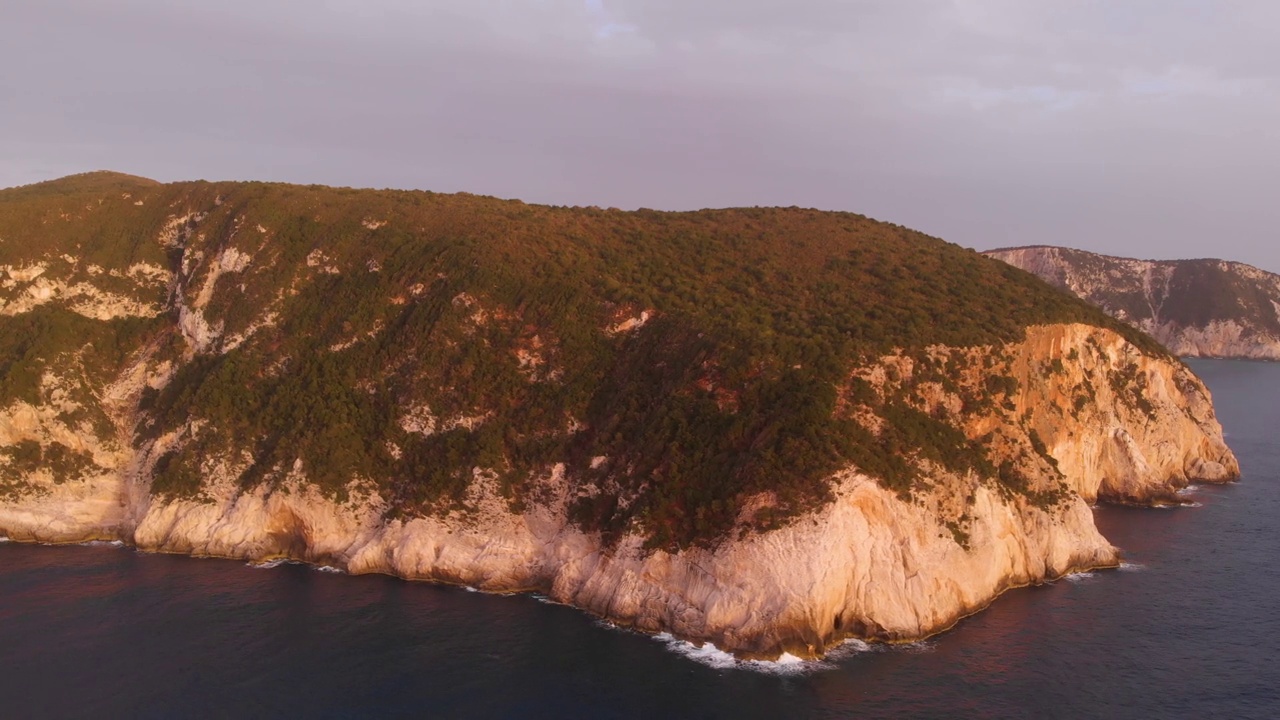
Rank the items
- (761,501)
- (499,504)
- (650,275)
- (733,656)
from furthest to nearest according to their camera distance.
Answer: (650,275) < (499,504) < (761,501) < (733,656)

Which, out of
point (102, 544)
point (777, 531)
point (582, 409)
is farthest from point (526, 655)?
point (102, 544)

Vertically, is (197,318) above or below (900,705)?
above

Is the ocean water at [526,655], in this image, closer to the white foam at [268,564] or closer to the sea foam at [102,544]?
the white foam at [268,564]

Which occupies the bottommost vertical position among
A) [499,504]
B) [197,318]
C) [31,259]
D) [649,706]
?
[649,706]

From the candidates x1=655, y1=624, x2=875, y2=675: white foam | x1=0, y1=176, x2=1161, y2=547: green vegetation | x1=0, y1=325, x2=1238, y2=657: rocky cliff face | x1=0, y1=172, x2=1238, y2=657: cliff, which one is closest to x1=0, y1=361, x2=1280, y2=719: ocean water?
x1=655, y1=624, x2=875, y2=675: white foam

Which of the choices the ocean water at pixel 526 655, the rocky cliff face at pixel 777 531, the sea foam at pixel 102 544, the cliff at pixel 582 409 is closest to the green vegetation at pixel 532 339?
the cliff at pixel 582 409

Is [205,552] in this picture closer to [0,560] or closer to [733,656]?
[0,560]

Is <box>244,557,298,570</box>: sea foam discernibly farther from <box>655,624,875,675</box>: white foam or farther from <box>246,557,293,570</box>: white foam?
<box>655,624,875,675</box>: white foam

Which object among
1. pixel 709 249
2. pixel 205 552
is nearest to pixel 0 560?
pixel 205 552
